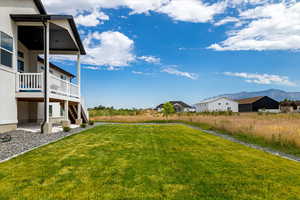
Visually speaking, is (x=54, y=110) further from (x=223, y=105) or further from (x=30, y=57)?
(x=223, y=105)

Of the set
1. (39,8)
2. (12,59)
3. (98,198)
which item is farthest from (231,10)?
(98,198)

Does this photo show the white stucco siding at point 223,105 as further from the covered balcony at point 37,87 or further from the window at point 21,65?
the window at point 21,65

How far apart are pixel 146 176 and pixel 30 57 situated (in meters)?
12.9

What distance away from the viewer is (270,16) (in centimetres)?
1363

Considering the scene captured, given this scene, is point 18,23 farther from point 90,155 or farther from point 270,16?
point 270,16

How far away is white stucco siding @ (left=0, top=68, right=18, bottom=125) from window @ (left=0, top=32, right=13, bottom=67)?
20.4 inches

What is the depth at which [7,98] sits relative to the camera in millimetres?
8461

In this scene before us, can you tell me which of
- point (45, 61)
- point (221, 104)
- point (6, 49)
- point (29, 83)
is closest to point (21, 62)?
point (29, 83)

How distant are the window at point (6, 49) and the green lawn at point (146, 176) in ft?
18.3

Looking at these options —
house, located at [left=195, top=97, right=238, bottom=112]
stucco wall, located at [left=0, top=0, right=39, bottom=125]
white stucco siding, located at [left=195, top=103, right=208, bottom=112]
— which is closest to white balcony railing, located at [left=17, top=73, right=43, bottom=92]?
stucco wall, located at [left=0, top=0, right=39, bottom=125]

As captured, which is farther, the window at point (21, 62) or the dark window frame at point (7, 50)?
the window at point (21, 62)

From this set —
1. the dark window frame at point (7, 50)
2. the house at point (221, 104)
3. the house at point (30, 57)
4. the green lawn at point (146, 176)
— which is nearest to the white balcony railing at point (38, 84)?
the house at point (30, 57)

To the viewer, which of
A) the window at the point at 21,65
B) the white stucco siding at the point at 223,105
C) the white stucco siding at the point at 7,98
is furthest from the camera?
the white stucco siding at the point at 223,105

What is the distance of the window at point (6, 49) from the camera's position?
27.1ft
